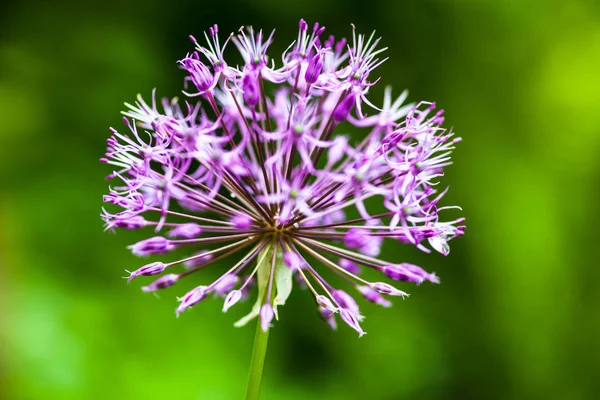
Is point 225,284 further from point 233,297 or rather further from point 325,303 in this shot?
point 325,303

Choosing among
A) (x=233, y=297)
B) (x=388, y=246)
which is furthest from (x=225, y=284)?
(x=388, y=246)

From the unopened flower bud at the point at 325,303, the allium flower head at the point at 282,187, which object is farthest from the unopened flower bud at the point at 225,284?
the unopened flower bud at the point at 325,303

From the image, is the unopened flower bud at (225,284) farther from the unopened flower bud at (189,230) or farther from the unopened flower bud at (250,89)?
the unopened flower bud at (250,89)

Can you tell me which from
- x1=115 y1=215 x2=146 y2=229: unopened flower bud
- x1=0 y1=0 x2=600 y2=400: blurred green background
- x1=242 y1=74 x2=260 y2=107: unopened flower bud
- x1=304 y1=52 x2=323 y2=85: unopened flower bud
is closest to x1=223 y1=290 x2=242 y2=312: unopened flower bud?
x1=115 y1=215 x2=146 y2=229: unopened flower bud

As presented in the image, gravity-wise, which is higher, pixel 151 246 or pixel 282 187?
pixel 282 187

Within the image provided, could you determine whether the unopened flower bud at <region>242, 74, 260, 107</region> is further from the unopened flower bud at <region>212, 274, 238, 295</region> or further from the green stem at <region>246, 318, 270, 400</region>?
the green stem at <region>246, 318, 270, 400</region>
